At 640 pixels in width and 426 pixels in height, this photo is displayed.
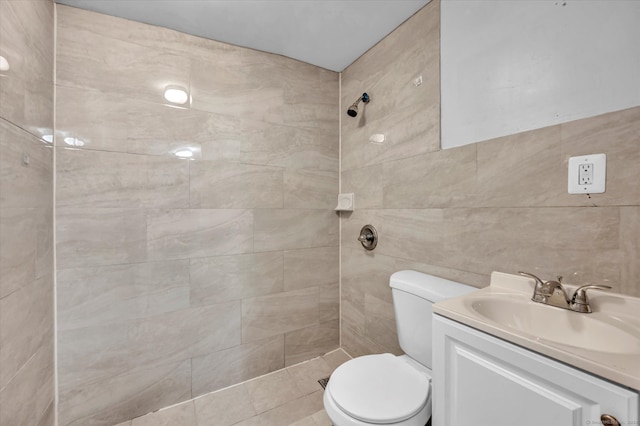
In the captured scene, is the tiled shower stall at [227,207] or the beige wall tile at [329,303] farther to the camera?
the beige wall tile at [329,303]

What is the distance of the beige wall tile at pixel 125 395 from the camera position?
4.50ft

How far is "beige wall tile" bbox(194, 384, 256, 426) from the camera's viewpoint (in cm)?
148

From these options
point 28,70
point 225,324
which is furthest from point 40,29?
point 225,324

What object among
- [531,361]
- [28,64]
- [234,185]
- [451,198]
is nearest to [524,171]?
[451,198]

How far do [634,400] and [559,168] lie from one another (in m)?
0.73

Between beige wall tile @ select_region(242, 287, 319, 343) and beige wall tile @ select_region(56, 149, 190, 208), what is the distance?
829 mm

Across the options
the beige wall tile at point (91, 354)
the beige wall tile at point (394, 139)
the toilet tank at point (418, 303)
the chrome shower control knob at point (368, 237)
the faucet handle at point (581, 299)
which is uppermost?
the beige wall tile at point (394, 139)

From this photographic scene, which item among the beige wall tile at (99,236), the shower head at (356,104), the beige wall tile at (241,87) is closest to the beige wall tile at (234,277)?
the beige wall tile at (99,236)

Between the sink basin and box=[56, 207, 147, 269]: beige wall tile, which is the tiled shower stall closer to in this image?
box=[56, 207, 147, 269]: beige wall tile

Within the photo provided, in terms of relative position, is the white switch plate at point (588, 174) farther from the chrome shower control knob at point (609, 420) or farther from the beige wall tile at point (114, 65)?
the beige wall tile at point (114, 65)

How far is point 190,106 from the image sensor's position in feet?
5.26

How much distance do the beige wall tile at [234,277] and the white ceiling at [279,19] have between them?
4.57ft

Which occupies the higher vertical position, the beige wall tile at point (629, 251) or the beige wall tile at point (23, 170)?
the beige wall tile at point (23, 170)

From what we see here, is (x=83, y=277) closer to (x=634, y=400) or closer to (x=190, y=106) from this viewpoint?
(x=190, y=106)
